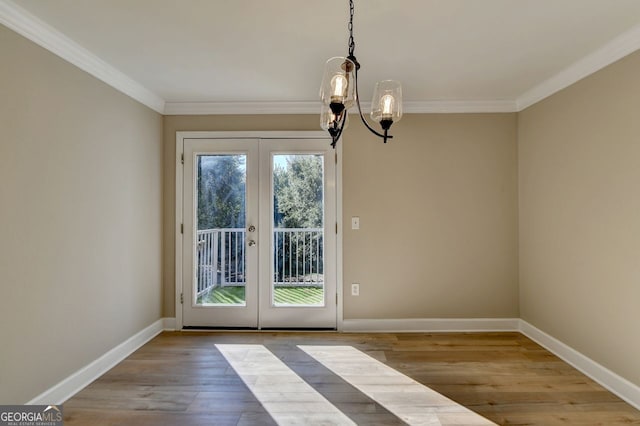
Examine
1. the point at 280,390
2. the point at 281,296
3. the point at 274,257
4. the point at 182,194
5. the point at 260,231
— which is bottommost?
the point at 280,390

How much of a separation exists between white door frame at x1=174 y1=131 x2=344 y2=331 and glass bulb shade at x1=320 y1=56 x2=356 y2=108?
191 centimetres

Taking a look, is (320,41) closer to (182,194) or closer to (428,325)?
(182,194)

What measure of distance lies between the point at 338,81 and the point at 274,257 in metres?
2.36

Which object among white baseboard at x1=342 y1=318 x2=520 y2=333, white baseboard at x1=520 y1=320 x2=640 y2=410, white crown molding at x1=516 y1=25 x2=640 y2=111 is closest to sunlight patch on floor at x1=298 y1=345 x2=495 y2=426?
white baseboard at x1=342 y1=318 x2=520 y2=333

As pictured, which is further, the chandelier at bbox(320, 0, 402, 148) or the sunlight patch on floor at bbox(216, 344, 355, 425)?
the sunlight patch on floor at bbox(216, 344, 355, 425)

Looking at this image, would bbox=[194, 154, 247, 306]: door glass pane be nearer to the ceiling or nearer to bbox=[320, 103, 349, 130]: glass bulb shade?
the ceiling

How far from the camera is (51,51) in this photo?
210 cm

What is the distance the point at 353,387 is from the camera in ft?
7.50

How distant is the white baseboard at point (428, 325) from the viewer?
3.35 meters

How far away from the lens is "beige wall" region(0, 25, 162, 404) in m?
1.83

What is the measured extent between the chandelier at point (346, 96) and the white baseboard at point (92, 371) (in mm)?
2457

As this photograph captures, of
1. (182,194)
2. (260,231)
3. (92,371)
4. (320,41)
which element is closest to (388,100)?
(320,41)

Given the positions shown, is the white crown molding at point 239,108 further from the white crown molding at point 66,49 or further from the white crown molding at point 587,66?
the white crown molding at point 587,66

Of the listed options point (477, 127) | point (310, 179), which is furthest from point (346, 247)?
point (477, 127)
